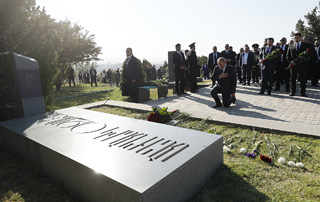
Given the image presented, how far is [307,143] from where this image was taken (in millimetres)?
3680

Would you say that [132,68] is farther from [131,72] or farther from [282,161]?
[282,161]

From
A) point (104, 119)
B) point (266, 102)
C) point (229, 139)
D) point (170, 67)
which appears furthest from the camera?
point (170, 67)

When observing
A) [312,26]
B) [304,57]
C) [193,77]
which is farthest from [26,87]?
[312,26]

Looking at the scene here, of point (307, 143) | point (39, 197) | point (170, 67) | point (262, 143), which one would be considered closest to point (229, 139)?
point (262, 143)

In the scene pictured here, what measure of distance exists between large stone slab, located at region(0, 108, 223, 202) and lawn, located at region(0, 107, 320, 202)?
148mm

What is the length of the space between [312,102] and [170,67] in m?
10.3

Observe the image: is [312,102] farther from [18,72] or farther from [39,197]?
[18,72]

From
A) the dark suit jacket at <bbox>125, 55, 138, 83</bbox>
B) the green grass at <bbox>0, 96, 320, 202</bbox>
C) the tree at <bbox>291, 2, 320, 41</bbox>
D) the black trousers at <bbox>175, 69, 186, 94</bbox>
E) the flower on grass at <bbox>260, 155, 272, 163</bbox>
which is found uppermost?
the tree at <bbox>291, 2, 320, 41</bbox>

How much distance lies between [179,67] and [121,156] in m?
8.04

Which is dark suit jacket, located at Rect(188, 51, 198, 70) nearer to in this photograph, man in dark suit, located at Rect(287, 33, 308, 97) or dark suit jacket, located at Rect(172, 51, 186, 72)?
dark suit jacket, located at Rect(172, 51, 186, 72)

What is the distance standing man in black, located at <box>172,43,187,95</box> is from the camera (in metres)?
10.2

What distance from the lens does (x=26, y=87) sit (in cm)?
532

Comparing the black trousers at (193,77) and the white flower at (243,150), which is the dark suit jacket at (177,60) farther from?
the white flower at (243,150)

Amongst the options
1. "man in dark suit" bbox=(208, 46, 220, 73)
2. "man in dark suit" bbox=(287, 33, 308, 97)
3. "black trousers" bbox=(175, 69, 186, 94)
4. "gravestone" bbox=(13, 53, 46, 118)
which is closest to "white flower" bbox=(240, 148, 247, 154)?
"gravestone" bbox=(13, 53, 46, 118)
